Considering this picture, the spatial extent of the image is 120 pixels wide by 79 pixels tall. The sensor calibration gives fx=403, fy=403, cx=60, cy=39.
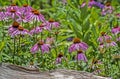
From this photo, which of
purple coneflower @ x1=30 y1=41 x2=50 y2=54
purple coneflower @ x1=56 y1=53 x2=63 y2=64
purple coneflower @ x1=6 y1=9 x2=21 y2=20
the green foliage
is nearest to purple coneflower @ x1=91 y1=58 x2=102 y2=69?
the green foliage

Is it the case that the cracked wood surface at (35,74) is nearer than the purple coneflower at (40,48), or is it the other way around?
the cracked wood surface at (35,74)

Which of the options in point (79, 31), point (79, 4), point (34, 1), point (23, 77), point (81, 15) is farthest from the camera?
point (34, 1)

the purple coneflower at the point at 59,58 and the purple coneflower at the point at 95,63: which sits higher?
the purple coneflower at the point at 59,58

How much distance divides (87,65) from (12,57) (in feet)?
2.21

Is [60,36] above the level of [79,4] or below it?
below

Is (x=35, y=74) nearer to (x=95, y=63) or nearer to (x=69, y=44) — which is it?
(x=95, y=63)

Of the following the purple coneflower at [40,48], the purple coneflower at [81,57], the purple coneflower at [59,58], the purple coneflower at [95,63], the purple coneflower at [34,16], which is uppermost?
the purple coneflower at [34,16]

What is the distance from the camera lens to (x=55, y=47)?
3777 millimetres

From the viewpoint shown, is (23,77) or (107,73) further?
(107,73)

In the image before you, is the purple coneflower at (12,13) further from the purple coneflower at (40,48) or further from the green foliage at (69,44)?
the purple coneflower at (40,48)

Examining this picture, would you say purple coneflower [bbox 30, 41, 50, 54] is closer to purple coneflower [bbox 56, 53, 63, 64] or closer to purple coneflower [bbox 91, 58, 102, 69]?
Answer: purple coneflower [bbox 56, 53, 63, 64]

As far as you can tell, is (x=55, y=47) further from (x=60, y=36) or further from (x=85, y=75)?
(x=85, y=75)

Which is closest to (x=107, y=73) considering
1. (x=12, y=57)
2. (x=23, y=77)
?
(x=12, y=57)

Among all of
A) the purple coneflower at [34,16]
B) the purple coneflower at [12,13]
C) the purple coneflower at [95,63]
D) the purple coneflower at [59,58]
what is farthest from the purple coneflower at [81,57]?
the purple coneflower at [12,13]
